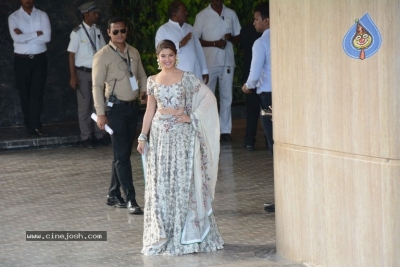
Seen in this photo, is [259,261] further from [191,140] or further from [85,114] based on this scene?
[85,114]

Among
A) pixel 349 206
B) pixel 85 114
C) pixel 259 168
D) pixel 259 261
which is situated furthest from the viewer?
pixel 85 114

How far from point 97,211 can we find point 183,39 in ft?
14.0

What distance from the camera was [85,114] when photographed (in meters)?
14.8

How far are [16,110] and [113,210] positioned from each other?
694 cm

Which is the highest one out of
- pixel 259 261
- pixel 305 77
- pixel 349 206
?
pixel 305 77

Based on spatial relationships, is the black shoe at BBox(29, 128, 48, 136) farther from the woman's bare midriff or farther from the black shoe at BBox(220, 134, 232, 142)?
the woman's bare midriff

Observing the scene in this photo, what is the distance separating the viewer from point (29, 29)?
15.1 metres

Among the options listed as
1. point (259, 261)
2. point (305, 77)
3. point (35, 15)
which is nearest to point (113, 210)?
point (259, 261)

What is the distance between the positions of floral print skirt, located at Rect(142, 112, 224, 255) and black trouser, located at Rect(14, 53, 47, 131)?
287 inches

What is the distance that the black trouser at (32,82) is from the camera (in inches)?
599

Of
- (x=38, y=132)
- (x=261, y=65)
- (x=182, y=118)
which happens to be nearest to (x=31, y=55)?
(x=38, y=132)

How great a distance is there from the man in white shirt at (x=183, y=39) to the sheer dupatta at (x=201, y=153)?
209 inches

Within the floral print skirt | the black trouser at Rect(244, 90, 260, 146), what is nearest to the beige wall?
the floral print skirt

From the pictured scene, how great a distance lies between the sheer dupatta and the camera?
827cm
